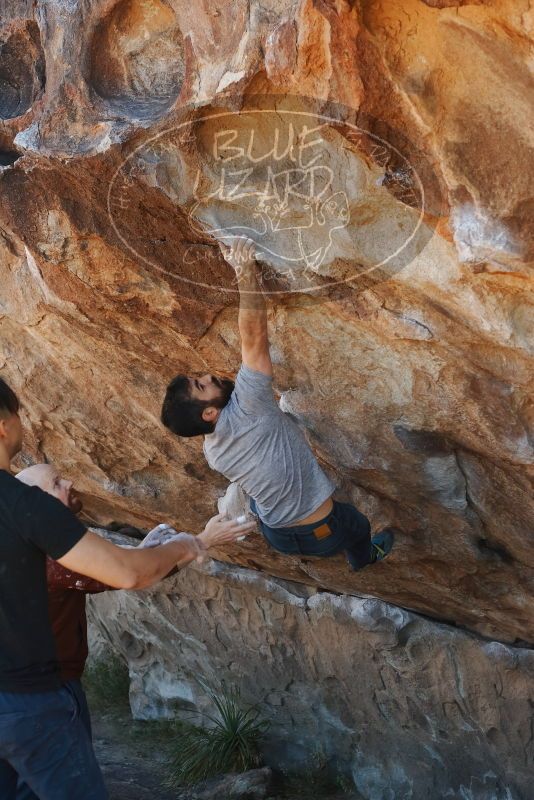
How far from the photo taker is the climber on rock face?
317 cm

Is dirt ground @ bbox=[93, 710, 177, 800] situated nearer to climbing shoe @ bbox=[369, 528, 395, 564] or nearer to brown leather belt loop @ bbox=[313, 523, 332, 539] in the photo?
climbing shoe @ bbox=[369, 528, 395, 564]

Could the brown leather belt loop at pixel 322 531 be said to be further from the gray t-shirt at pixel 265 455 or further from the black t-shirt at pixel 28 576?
the black t-shirt at pixel 28 576

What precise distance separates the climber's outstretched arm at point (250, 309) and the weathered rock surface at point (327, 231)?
2.9 inches

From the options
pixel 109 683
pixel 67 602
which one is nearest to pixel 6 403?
pixel 67 602

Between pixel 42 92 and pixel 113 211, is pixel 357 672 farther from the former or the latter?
pixel 42 92

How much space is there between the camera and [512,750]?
188 inches

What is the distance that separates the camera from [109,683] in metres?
7.46

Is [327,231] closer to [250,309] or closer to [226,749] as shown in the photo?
[250,309]

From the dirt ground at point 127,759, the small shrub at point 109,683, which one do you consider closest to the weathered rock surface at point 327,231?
the dirt ground at point 127,759

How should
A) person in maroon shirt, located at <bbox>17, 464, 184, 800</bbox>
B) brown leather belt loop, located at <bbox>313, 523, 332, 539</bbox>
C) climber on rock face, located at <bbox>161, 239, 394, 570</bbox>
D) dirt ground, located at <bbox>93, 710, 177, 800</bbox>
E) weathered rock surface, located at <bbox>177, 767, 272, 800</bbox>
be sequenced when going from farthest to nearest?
dirt ground, located at <bbox>93, 710, 177, 800</bbox> → weathered rock surface, located at <bbox>177, 767, 272, 800</bbox> → brown leather belt loop, located at <bbox>313, 523, 332, 539</bbox> → climber on rock face, located at <bbox>161, 239, 394, 570</bbox> → person in maroon shirt, located at <bbox>17, 464, 184, 800</bbox>

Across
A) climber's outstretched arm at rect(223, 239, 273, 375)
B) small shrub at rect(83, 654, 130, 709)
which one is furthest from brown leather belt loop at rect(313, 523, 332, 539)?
small shrub at rect(83, 654, 130, 709)

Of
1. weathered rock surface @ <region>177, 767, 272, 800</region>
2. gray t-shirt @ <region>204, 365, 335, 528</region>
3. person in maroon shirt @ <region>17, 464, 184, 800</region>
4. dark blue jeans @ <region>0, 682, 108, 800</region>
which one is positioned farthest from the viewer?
weathered rock surface @ <region>177, 767, 272, 800</region>

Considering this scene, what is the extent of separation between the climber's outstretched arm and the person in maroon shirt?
626 millimetres

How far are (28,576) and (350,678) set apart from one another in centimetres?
321
